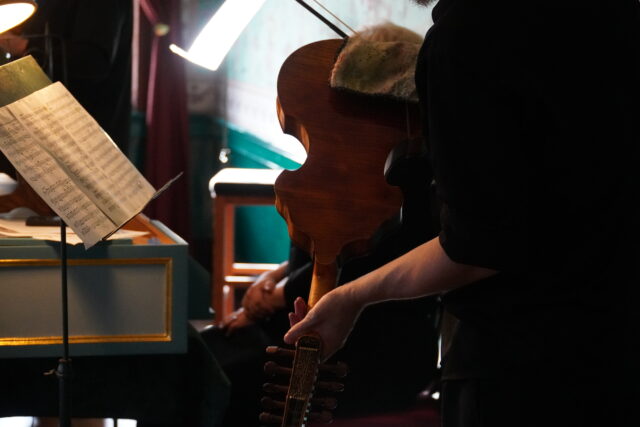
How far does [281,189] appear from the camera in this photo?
1.10m

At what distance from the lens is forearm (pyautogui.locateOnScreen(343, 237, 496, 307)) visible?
0.94 meters

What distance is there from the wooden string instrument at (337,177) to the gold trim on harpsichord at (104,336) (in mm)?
790

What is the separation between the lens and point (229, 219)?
12.3 feet

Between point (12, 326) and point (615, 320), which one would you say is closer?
→ point (615, 320)

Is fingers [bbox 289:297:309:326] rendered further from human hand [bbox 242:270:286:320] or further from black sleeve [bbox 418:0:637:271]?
human hand [bbox 242:270:286:320]

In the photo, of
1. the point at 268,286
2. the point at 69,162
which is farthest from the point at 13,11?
the point at 268,286

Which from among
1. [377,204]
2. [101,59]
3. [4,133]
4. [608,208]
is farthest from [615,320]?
[101,59]

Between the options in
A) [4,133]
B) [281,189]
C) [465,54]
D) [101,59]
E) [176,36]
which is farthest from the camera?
[176,36]

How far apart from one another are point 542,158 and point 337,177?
0.95 ft

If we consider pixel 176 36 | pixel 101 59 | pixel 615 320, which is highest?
pixel 176 36

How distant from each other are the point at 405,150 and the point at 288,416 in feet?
1.14

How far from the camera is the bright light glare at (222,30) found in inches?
61.2

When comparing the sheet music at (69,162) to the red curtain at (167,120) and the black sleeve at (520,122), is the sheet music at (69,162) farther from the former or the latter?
the red curtain at (167,120)

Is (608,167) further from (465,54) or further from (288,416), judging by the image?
(288,416)
